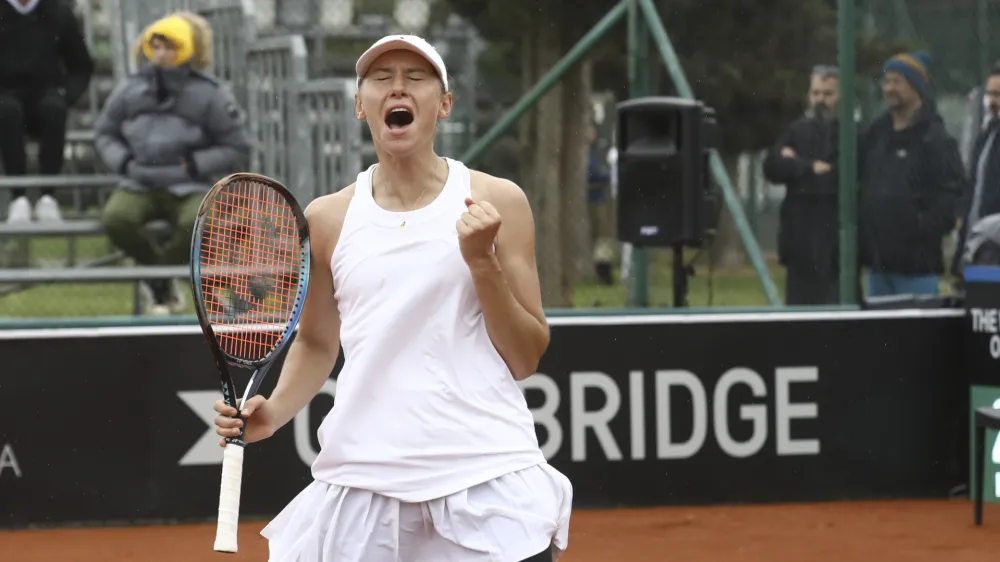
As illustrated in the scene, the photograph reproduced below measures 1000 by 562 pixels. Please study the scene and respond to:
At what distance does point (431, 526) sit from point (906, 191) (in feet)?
20.3

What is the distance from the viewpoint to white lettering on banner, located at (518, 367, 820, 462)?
8.16m

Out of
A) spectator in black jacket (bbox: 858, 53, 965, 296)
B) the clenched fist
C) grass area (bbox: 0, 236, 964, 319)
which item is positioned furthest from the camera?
spectator in black jacket (bbox: 858, 53, 965, 296)

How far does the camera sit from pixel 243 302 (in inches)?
147

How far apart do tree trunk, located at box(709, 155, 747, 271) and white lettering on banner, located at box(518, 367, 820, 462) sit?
0.84 meters

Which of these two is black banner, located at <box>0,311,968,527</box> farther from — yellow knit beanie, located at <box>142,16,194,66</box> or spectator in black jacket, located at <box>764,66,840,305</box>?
yellow knit beanie, located at <box>142,16,194,66</box>

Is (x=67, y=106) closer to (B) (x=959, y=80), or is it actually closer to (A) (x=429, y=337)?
(B) (x=959, y=80)

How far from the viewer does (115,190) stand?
9.02 metres

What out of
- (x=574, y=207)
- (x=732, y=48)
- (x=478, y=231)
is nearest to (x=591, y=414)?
(x=574, y=207)

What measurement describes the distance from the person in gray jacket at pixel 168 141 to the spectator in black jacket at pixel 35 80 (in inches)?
17.1

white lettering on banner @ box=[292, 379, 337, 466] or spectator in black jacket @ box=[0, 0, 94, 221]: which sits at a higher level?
spectator in black jacket @ box=[0, 0, 94, 221]

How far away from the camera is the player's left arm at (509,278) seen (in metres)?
2.93

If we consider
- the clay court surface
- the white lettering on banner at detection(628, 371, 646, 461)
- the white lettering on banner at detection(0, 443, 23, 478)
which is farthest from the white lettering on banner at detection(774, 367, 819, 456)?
the white lettering on banner at detection(0, 443, 23, 478)

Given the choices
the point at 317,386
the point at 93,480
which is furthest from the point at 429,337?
the point at 93,480

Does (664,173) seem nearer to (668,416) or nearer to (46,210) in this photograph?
(668,416)
